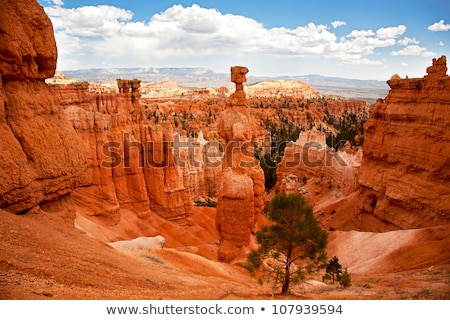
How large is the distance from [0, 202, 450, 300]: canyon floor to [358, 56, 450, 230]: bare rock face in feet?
10.7

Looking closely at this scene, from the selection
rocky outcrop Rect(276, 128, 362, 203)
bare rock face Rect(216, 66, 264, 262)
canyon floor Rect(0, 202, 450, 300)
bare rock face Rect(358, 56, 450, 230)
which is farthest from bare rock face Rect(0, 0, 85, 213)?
rocky outcrop Rect(276, 128, 362, 203)

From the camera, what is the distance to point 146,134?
27.4 m

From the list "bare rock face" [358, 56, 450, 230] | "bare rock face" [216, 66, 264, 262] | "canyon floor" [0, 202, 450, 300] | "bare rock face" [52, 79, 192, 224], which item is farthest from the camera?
"bare rock face" [52, 79, 192, 224]

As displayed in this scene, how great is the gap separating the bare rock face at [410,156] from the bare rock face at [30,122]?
694 inches

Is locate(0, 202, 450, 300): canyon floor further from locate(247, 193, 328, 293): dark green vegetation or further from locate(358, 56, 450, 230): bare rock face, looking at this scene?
locate(358, 56, 450, 230): bare rock face

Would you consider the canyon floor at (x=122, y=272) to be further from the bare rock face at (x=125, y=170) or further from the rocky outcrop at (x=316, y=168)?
the rocky outcrop at (x=316, y=168)

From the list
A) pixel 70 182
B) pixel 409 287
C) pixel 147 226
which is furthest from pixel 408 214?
pixel 70 182

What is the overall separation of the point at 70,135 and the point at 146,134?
631 inches

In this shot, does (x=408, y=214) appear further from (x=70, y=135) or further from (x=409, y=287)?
(x=70, y=135)

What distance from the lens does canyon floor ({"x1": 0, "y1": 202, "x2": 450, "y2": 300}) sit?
747cm

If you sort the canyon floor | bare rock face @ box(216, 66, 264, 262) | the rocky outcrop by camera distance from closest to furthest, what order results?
the canyon floor < bare rock face @ box(216, 66, 264, 262) < the rocky outcrop

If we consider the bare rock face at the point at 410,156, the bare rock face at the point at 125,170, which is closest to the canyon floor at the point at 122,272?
the bare rock face at the point at 410,156

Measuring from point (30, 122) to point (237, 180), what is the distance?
461 inches

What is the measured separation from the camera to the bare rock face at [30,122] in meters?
9.45
